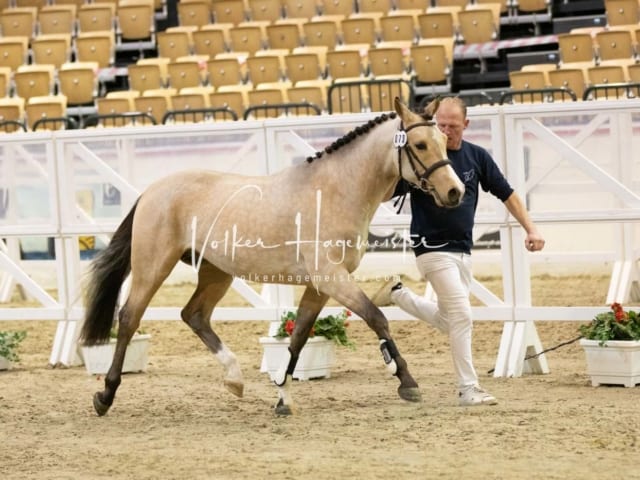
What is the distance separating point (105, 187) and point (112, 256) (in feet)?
8.42

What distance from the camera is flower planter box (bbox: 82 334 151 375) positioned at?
31.8 ft

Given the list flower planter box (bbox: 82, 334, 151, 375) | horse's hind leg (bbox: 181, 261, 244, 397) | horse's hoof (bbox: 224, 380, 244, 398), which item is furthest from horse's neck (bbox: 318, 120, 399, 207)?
flower planter box (bbox: 82, 334, 151, 375)

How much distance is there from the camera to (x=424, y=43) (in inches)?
664

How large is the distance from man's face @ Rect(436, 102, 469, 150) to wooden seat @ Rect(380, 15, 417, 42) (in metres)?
10.8

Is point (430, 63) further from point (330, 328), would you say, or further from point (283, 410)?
point (283, 410)

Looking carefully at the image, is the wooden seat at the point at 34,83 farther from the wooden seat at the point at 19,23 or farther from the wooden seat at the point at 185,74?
the wooden seat at the point at 19,23

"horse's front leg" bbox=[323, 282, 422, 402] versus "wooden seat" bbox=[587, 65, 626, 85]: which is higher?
"wooden seat" bbox=[587, 65, 626, 85]

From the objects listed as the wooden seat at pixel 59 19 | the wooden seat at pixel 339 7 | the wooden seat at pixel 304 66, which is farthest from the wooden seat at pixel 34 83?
the wooden seat at pixel 339 7

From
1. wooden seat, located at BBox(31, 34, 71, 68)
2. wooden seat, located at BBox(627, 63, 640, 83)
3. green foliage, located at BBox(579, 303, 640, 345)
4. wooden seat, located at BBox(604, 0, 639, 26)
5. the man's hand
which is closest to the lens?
the man's hand

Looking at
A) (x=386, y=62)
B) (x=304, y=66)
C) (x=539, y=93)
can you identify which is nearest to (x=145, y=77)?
(x=304, y=66)

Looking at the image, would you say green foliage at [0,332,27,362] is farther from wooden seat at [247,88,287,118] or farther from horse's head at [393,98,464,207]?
wooden seat at [247,88,287,118]

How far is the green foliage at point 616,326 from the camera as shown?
8086 mm

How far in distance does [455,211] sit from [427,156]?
0.53 m

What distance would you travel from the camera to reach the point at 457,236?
290 inches
